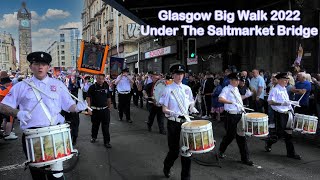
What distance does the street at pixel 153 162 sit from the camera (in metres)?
5.92

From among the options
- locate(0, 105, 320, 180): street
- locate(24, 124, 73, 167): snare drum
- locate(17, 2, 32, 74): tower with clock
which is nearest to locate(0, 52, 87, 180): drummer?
locate(24, 124, 73, 167): snare drum

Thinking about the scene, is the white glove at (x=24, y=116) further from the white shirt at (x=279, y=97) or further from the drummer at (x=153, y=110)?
the drummer at (x=153, y=110)

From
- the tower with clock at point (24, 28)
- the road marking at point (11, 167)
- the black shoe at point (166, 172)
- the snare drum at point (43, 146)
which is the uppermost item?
the tower with clock at point (24, 28)

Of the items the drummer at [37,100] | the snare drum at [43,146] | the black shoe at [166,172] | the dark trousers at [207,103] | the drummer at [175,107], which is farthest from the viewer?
the dark trousers at [207,103]

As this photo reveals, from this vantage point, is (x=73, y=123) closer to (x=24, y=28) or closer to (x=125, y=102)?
(x=125, y=102)

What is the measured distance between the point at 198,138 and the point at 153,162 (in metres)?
2.06

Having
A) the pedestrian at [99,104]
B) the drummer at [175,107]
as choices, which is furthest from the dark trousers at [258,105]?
the drummer at [175,107]

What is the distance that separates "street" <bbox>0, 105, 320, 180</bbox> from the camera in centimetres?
592

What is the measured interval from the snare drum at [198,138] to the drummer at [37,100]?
1932 millimetres

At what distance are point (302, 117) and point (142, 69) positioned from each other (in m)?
31.6

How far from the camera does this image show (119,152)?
771 cm

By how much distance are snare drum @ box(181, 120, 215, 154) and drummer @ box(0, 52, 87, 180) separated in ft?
6.34

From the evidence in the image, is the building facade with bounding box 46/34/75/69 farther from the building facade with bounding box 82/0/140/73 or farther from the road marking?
the road marking

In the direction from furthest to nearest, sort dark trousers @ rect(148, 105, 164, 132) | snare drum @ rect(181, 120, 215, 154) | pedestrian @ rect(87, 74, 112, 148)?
dark trousers @ rect(148, 105, 164, 132)
pedestrian @ rect(87, 74, 112, 148)
snare drum @ rect(181, 120, 215, 154)
